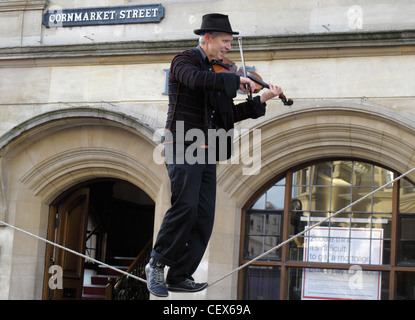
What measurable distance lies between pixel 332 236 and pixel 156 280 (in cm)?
419

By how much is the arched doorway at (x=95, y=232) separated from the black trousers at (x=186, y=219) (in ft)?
17.4

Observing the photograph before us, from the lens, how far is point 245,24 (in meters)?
8.59

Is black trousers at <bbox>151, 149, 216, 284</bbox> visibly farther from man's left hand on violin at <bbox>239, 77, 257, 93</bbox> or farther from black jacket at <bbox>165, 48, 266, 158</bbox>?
man's left hand on violin at <bbox>239, 77, 257, 93</bbox>

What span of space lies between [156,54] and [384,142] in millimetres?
2531

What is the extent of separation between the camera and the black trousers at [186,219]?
4.34 metres

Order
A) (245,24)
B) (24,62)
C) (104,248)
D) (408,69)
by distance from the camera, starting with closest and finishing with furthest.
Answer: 1. (408,69)
2. (245,24)
3. (24,62)
4. (104,248)

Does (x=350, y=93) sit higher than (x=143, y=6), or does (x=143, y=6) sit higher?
(x=143, y=6)

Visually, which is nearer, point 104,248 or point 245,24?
point 245,24

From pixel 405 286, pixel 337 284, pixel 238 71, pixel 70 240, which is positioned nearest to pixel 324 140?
pixel 337 284

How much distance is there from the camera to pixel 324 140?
8.28m

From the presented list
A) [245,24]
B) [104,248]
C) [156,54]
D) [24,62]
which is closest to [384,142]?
[245,24]
